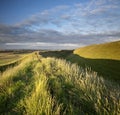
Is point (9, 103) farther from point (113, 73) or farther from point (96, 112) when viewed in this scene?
point (113, 73)

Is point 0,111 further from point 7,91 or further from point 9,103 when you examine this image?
point 7,91

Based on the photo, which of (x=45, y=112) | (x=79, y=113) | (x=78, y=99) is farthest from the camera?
(x=78, y=99)

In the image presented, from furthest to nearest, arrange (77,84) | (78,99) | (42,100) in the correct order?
(77,84), (78,99), (42,100)

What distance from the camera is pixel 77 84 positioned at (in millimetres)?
7062

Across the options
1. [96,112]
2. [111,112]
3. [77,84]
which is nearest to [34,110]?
[96,112]

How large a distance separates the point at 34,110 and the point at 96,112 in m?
1.52

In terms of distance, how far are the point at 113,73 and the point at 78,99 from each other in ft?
34.1

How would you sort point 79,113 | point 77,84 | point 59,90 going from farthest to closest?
point 77,84 → point 59,90 → point 79,113

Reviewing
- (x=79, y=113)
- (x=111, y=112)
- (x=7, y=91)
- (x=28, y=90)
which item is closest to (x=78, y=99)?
(x=79, y=113)

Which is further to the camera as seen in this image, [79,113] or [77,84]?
[77,84]

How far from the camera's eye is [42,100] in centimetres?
500

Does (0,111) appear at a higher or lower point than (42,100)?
lower

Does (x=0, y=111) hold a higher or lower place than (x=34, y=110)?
lower

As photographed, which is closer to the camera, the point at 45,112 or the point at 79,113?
the point at 45,112
